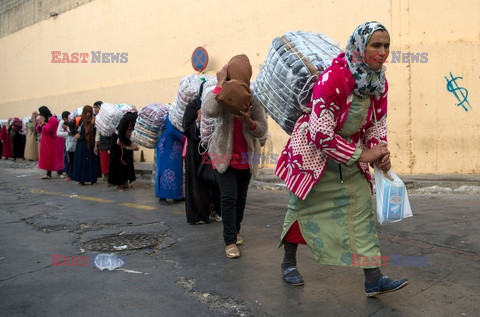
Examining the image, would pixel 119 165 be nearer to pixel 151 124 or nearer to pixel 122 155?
pixel 122 155

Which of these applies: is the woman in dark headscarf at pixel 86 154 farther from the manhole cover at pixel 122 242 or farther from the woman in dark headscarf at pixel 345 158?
the woman in dark headscarf at pixel 345 158

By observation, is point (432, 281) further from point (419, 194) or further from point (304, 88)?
point (419, 194)

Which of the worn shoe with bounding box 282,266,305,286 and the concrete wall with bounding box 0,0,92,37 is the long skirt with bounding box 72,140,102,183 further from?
the concrete wall with bounding box 0,0,92,37

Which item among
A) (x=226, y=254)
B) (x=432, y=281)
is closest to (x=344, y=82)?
(x=432, y=281)

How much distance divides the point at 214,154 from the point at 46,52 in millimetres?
18872

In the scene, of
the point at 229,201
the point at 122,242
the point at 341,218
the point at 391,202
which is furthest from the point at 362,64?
the point at 122,242

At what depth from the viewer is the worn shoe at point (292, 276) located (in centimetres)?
325

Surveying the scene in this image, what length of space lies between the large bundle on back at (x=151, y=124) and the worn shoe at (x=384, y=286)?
4.83m

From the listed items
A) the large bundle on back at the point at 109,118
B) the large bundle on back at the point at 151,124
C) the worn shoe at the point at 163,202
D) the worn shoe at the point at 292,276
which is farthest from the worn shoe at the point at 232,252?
the large bundle on back at the point at 109,118

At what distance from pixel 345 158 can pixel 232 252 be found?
5.35ft

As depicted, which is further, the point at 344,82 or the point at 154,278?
the point at 154,278

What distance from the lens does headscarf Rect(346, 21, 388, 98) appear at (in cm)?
267

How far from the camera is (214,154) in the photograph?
13.3ft

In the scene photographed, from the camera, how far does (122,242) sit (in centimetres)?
468
